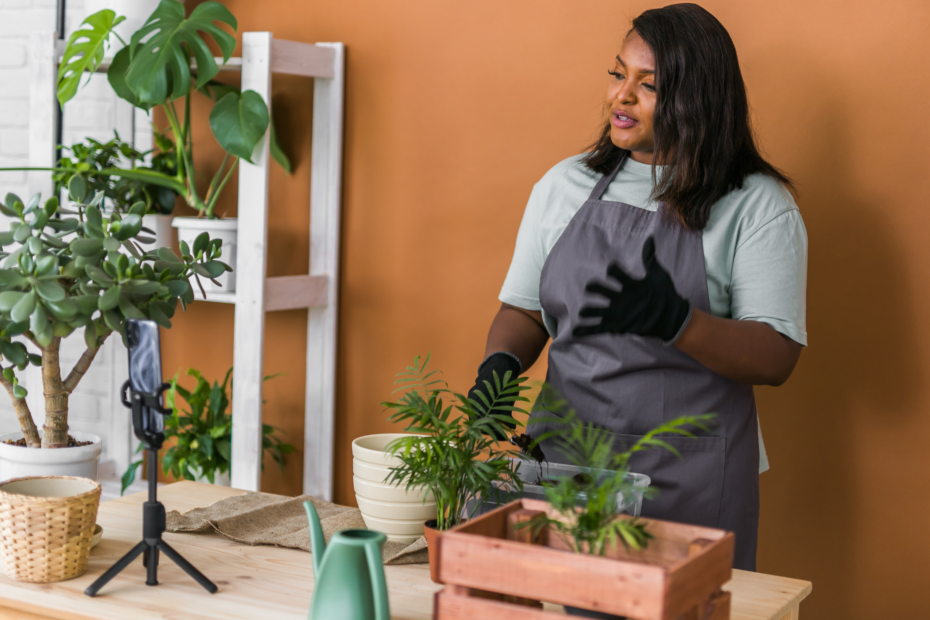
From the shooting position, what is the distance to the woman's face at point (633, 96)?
4.91 feet

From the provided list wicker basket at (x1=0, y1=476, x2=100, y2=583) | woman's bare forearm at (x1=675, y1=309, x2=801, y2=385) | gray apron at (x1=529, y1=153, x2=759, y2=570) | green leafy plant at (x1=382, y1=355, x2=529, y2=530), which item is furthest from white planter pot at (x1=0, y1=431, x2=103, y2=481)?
woman's bare forearm at (x1=675, y1=309, x2=801, y2=385)

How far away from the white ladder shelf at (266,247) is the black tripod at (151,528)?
43.9 inches

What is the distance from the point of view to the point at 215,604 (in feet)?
3.24

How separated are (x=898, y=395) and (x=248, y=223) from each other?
1.52 meters

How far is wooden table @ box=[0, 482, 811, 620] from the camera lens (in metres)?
0.97

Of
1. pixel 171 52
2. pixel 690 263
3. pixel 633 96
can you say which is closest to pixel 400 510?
pixel 690 263

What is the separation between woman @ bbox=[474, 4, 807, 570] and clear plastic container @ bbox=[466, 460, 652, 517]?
1.04ft

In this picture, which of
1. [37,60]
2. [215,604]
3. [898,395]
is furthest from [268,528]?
[37,60]

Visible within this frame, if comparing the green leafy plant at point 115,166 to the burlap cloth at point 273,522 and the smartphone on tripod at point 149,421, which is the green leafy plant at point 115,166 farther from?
the smartphone on tripod at point 149,421

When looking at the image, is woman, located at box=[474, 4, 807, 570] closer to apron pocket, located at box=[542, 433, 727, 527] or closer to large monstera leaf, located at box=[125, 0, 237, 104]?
apron pocket, located at box=[542, 433, 727, 527]

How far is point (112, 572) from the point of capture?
1.01m

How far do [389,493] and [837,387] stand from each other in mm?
1133

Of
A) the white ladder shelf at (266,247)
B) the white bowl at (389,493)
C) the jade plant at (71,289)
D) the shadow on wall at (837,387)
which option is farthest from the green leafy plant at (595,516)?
the white ladder shelf at (266,247)

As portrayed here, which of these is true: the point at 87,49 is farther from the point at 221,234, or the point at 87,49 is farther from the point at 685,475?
the point at 685,475
